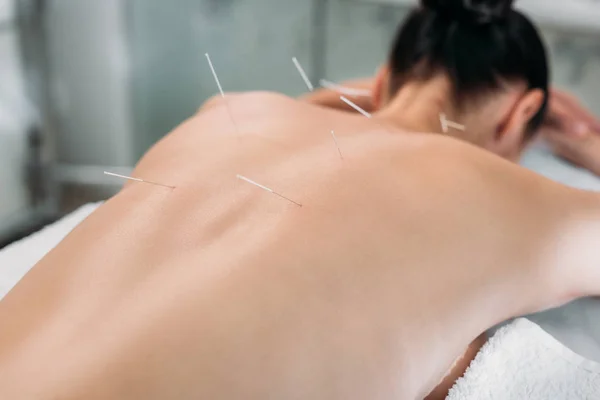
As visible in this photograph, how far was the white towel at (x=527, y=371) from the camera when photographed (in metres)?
0.74

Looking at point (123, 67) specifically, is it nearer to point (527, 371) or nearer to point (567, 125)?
point (567, 125)

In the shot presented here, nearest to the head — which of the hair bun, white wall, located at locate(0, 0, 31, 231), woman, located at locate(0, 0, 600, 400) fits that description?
the hair bun

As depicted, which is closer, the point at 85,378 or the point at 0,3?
the point at 85,378

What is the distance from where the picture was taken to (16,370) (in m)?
0.57

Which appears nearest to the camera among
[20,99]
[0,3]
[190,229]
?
[190,229]

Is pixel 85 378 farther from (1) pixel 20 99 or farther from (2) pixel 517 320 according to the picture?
(1) pixel 20 99

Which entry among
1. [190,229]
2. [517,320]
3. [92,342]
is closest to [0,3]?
[190,229]

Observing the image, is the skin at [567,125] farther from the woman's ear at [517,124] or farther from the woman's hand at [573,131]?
the woman's ear at [517,124]

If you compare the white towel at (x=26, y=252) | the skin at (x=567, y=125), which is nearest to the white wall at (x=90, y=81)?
the skin at (x=567, y=125)

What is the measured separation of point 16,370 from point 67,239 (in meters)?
0.20

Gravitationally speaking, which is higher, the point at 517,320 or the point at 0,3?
the point at 0,3

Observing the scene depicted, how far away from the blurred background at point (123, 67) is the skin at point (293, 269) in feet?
2.78

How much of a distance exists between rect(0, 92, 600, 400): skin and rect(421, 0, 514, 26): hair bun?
0.30 metres

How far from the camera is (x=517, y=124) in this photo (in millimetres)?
1121
